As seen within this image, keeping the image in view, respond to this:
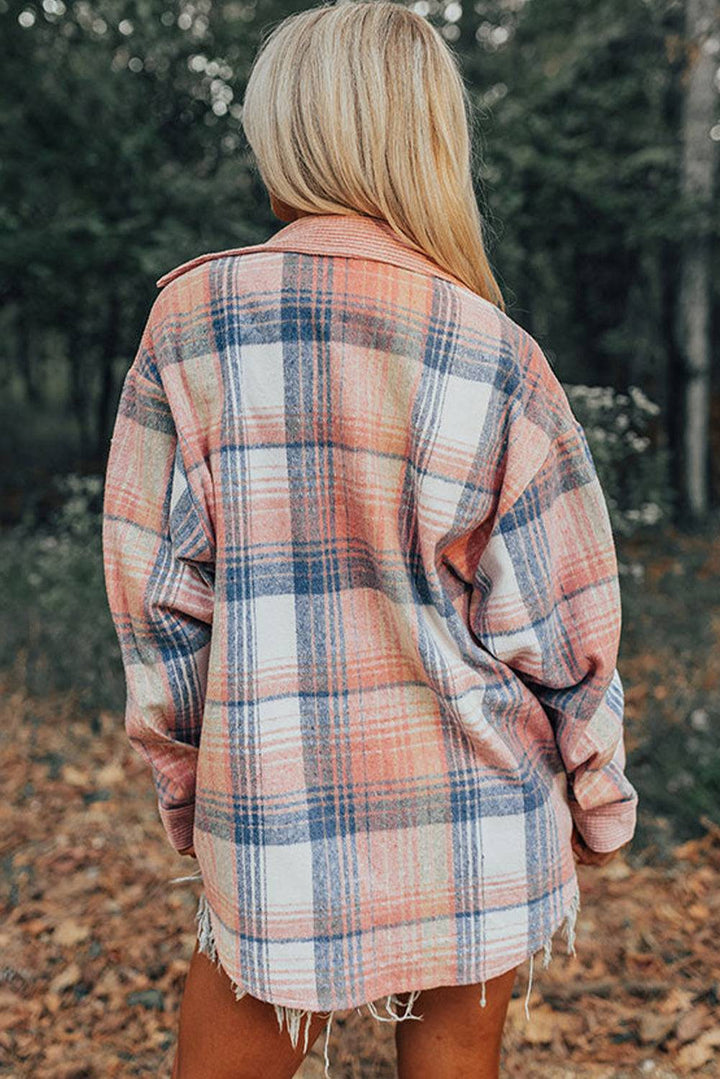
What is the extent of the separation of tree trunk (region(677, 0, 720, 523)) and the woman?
21.5 feet

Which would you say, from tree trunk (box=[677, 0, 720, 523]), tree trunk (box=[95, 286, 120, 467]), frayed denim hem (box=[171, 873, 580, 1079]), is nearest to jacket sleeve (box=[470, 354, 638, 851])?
frayed denim hem (box=[171, 873, 580, 1079])

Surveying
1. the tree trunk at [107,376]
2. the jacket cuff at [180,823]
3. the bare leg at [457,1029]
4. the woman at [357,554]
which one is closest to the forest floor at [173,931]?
the bare leg at [457,1029]

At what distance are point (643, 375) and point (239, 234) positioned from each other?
13.2 ft

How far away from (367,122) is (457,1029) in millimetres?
1280

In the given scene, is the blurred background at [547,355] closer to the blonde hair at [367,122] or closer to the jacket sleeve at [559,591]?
the blonde hair at [367,122]

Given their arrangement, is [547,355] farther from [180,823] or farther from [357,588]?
[180,823]

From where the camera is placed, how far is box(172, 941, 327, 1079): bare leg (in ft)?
4.47

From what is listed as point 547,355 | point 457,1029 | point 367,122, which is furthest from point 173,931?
point 367,122

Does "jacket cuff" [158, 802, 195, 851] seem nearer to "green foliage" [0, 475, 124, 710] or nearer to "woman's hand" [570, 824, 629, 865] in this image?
"woman's hand" [570, 824, 629, 865]

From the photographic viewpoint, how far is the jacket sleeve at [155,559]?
1.32m

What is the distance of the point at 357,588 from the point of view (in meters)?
1.28

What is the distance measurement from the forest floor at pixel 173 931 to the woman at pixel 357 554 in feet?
2.89

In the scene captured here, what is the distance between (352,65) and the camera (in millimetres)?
1249

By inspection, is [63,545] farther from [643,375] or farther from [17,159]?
[643,375]
